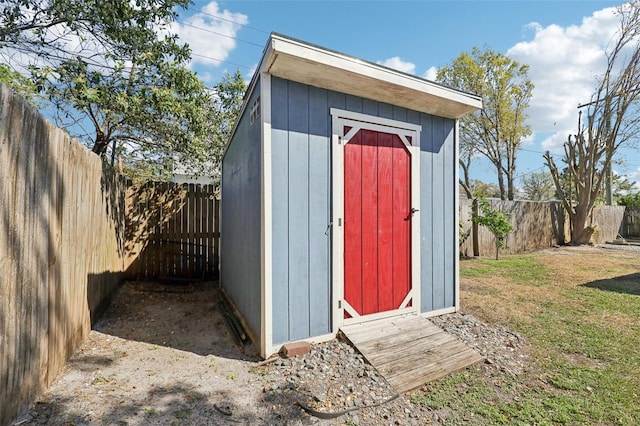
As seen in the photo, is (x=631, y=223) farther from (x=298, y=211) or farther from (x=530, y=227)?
(x=298, y=211)

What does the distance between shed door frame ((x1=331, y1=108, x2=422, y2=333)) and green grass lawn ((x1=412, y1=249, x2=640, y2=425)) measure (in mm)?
900

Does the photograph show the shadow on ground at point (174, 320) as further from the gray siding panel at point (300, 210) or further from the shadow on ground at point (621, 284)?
the shadow on ground at point (621, 284)

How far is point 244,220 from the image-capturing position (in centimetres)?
328

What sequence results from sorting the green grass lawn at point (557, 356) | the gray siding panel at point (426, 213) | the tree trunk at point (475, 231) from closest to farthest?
the green grass lawn at point (557, 356), the gray siding panel at point (426, 213), the tree trunk at point (475, 231)

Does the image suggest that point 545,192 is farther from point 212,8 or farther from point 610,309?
point 212,8

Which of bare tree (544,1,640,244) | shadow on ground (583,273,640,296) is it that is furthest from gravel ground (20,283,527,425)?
bare tree (544,1,640,244)

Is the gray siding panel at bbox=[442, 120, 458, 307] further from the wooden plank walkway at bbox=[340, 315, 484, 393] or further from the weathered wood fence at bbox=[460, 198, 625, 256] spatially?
the weathered wood fence at bbox=[460, 198, 625, 256]

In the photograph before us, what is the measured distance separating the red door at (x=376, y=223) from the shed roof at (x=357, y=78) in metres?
0.40

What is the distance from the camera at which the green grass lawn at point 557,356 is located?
188cm

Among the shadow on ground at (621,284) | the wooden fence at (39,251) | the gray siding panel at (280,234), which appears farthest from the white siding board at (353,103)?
the shadow on ground at (621,284)

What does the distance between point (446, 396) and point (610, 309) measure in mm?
3285

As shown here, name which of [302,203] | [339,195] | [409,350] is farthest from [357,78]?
[409,350]

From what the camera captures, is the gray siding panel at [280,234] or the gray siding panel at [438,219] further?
the gray siding panel at [438,219]

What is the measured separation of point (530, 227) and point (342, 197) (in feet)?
28.7
